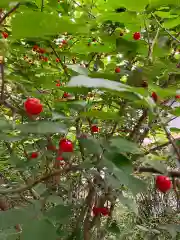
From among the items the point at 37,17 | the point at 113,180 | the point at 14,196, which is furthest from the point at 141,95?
the point at 14,196

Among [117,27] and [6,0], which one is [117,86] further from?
[117,27]

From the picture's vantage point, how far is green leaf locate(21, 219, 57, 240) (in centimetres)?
74

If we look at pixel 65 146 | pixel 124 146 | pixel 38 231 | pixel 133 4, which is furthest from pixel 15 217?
pixel 133 4

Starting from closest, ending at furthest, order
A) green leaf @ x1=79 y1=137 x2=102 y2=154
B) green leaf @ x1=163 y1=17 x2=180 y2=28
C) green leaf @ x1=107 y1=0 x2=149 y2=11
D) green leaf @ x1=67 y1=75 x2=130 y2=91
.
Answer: green leaf @ x1=67 y1=75 x2=130 y2=91 → green leaf @ x1=79 y1=137 x2=102 y2=154 → green leaf @ x1=107 y1=0 x2=149 y2=11 → green leaf @ x1=163 y1=17 x2=180 y2=28

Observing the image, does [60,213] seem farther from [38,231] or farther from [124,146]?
[124,146]

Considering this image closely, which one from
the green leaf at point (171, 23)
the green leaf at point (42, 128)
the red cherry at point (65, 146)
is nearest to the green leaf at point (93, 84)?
the green leaf at point (42, 128)

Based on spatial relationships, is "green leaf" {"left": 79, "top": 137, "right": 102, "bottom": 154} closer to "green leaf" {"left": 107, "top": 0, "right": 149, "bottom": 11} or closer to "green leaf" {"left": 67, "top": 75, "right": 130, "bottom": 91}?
"green leaf" {"left": 67, "top": 75, "right": 130, "bottom": 91}

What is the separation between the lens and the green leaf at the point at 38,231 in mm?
740

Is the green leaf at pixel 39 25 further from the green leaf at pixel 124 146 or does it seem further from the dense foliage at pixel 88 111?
the green leaf at pixel 124 146

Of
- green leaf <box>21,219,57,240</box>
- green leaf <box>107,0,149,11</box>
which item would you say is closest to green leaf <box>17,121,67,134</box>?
green leaf <box>21,219,57,240</box>

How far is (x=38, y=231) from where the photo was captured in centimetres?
75

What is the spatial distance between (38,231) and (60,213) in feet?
0.52

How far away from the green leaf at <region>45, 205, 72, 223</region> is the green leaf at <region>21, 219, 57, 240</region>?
97 mm

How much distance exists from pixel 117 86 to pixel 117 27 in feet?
2.96
